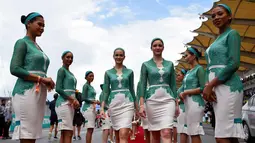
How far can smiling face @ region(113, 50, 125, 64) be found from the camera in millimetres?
6777

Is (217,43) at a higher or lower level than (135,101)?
higher

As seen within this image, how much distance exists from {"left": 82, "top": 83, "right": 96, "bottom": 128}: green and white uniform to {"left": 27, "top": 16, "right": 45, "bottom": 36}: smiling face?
521cm

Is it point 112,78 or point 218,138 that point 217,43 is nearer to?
point 218,138

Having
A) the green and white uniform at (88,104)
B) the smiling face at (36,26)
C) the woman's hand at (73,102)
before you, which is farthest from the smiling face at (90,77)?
the smiling face at (36,26)

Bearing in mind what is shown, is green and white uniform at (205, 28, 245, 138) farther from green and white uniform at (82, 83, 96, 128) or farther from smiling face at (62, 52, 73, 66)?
green and white uniform at (82, 83, 96, 128)

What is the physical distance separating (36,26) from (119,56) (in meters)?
2.61

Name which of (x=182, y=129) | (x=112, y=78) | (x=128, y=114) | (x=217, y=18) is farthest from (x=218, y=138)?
(x=182, y=129)

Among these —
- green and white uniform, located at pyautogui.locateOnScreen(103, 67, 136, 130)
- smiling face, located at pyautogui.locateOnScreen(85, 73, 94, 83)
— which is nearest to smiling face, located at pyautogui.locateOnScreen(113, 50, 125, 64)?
green and white uniform, located at pyautogui.locateOnScreen(103, 67, 136, 130)

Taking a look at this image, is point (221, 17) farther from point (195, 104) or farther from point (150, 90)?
point (195, 104)

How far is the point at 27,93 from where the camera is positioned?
4.11 metres

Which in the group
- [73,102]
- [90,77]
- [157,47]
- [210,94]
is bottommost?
[210,94]

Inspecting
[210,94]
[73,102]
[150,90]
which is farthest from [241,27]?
[210,94]

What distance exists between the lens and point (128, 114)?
6.38 meters

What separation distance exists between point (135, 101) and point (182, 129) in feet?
5.29
